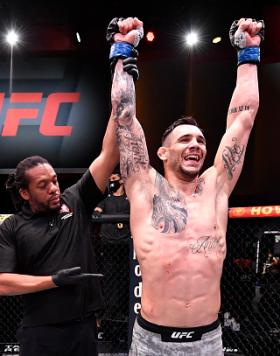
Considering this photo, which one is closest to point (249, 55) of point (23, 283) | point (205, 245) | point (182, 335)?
point (205, 245)

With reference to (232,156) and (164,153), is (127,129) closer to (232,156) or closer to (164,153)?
(164,153)

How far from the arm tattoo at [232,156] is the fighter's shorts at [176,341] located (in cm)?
67

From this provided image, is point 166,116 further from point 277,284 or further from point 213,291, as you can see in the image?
point 213,291

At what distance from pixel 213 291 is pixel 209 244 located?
186 mm

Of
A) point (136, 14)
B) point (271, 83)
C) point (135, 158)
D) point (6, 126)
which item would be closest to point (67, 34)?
point (136, 14)

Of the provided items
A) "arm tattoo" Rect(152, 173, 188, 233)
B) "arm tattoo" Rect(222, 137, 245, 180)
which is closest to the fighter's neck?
"arm tattoo" Rect(152, 173, 188, 233)

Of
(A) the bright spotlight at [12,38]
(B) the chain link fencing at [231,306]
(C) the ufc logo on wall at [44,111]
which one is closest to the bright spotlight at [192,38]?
(C) the ufc logo on wall at [44,111]

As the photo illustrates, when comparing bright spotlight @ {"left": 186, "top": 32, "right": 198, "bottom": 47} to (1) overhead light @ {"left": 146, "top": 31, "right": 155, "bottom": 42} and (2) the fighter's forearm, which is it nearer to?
(1) overhead light @ {"left": 146, "top": 31, "right": 155, "bottom": 42}

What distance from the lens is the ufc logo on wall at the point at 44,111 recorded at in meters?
6.87

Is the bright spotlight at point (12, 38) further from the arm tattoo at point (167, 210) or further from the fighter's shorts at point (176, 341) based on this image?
the fighter's shorts at point (176, 341)

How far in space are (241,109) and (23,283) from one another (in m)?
1.29

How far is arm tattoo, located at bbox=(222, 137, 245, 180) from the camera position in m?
1.96

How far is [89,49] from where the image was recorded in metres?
7.05

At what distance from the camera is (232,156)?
1958mm
